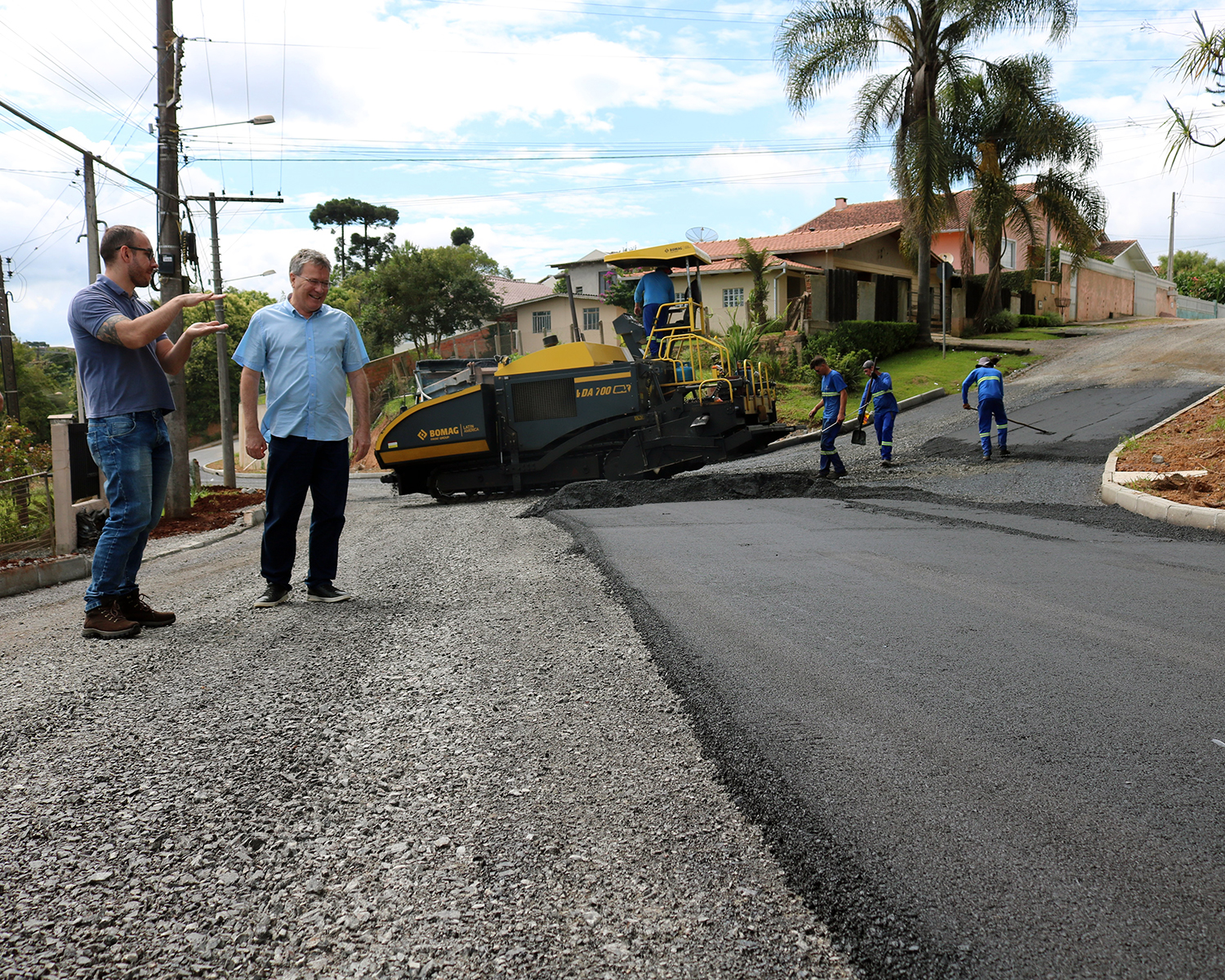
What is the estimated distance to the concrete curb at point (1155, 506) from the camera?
8.06 metres

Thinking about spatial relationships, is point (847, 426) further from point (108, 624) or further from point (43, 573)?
point (108, 624)

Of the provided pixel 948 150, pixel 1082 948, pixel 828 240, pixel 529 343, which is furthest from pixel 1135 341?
pixel 1082 948

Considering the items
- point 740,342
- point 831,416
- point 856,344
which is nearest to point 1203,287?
point 856,344

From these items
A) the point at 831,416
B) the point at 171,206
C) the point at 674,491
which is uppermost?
the point at 171,206

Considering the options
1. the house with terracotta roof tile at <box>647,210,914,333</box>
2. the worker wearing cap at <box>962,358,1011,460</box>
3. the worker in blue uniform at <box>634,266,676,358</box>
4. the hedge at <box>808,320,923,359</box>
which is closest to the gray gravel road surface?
the worker in blue uniform at <box>634,266,676,358</box>

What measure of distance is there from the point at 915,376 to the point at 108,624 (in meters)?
23.1

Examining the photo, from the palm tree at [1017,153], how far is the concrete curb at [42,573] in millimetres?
25947

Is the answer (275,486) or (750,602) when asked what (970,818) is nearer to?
(750,602)

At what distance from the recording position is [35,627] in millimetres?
5098

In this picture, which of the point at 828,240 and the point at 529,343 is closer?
the point at 828,240

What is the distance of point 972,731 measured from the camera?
2.99 meters

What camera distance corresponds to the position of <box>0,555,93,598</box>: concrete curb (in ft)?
24.4

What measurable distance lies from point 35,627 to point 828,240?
3123 centimetres

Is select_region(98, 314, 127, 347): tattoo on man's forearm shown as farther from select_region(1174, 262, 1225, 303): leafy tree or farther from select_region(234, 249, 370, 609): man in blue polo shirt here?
select_region(1174, 262, 1225, 303): leafy tree
